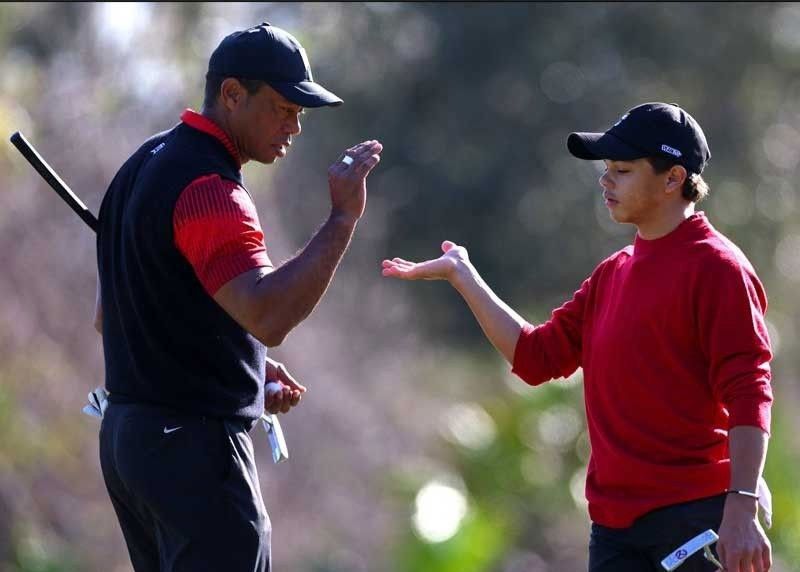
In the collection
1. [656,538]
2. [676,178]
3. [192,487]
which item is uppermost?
[676,178]

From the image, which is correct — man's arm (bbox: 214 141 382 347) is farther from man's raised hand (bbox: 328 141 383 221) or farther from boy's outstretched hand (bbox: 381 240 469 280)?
boy's outstretched hand (bbox: 381 240 469 280)

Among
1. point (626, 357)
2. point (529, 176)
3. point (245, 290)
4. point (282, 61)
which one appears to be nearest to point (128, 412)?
point (245, 290)

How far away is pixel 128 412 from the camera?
461cm

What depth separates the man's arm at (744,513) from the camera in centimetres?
438

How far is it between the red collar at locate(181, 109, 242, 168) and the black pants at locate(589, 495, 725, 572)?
1611mm

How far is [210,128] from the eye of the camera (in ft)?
15.3

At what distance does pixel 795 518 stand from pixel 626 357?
6.49m

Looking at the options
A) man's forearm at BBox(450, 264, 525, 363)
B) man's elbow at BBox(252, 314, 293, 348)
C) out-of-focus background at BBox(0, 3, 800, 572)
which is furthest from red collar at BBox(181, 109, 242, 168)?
out-of-focus background at BBox(0, 3, 800, 572)

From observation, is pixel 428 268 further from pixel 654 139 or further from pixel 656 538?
pixel 656 538

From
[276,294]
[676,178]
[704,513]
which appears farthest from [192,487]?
[676,178]

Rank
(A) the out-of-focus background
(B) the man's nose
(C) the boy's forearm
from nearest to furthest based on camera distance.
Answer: (C) the boy's forearm < (B) the man's nose < (A) the out-of-focus background

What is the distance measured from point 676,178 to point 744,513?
107 cm

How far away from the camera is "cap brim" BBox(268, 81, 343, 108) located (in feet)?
15.2

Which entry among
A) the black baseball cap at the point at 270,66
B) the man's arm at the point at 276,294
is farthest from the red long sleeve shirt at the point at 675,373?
the black baseball cap at the point at 270,66
